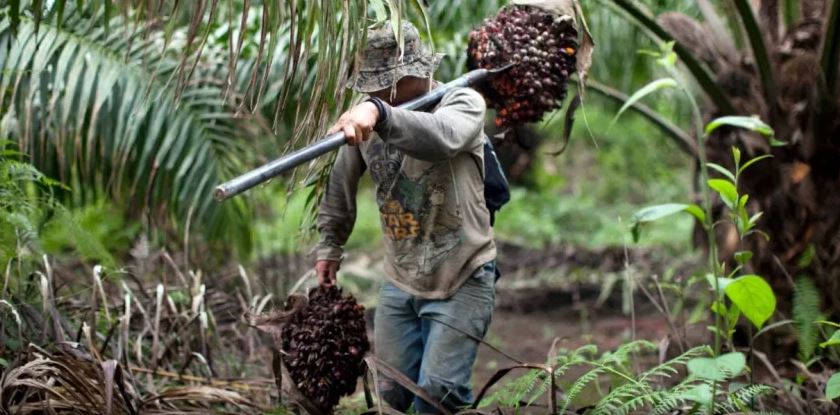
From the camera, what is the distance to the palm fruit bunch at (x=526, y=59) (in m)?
3.64

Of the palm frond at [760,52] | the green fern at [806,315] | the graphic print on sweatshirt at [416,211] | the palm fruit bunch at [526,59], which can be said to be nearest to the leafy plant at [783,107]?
the palm frond at [760,52]

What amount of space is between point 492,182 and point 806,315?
1.65 metres

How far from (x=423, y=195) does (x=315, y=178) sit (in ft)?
1.82

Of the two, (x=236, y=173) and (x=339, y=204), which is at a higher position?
(x=339, y=204)

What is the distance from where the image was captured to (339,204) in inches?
147

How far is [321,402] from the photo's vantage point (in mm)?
3457

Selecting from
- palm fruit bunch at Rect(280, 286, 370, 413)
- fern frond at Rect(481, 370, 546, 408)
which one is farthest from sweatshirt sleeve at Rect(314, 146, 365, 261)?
fern frond at Rect(481, 370, 546, 408)

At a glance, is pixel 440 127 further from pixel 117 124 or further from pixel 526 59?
pixel 117 124

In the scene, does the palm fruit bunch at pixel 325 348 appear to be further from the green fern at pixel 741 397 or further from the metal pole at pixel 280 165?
the green fern at pixel 741 397

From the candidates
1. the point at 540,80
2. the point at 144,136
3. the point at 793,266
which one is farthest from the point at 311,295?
the point at 793,266

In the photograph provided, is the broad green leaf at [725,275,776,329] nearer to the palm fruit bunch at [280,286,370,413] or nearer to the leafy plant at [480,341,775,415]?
the leafy plant at [480,341,775,415]

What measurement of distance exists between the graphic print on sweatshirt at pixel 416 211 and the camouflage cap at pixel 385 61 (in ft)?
0.85

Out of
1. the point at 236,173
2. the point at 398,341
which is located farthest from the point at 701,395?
the point at 236,173

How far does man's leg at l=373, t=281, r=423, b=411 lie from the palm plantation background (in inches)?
12.8
